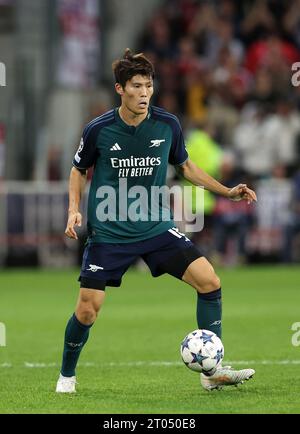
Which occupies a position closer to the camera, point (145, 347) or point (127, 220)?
point (127, 220)

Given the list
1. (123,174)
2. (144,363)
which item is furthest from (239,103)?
(123,174)

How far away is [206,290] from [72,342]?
40.8 inches

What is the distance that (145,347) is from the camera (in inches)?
480

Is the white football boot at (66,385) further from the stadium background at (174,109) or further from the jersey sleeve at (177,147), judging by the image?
the stadium background at (174,109)

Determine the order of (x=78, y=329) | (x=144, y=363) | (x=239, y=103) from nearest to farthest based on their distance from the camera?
(x=78, y=329), (x=144, y=363), (x=239, y=103)

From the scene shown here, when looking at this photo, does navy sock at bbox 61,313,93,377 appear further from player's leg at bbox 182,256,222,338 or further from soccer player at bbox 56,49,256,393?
player's leg at bbox 182,256,222,338

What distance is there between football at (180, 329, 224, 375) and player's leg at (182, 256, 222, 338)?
0.25 meters

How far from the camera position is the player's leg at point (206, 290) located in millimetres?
9180

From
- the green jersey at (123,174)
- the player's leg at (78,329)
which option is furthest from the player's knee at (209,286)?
the player's leg at (78,329)

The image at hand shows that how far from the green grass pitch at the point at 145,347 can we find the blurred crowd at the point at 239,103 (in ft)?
6.38

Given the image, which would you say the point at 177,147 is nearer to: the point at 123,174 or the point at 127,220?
the point at 123,174
